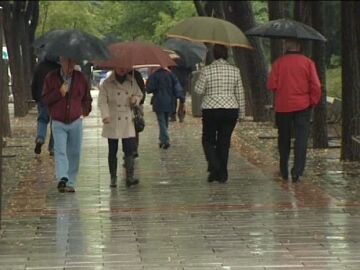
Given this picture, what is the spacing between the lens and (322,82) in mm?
15469

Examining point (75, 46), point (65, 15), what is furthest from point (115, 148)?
point (65, 15)

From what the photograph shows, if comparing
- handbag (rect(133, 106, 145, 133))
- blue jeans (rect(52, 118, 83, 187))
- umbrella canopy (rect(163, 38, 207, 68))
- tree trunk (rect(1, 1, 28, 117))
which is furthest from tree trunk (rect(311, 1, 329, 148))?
tree trunk (rect(1, 1, 28, 117))

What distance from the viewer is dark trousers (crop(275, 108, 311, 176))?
11.7m

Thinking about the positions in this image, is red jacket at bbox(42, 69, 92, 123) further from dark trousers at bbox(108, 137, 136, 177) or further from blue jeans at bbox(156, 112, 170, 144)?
blue jeans at bbox(156, 112, 170, 144)

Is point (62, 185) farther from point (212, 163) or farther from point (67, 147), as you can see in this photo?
point (212, 163)

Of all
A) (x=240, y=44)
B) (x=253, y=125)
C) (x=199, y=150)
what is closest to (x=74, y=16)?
(x=253, y=125)

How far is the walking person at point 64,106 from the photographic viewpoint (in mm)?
10891

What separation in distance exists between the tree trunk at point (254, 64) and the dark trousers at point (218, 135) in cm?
984

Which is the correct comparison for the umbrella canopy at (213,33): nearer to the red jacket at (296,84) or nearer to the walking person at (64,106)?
the red jacket at (296,84)

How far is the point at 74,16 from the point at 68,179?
35.5 meters

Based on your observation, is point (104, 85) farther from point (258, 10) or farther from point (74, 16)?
point (74, 16)

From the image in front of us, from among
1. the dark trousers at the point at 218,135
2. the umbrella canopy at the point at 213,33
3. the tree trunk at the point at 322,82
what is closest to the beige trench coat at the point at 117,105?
the dark trousers at the point at 218,135

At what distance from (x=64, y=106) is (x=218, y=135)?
2.08 metres

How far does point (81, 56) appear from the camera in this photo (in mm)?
10281
